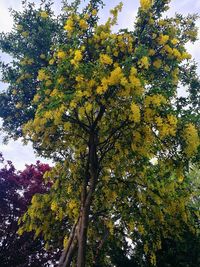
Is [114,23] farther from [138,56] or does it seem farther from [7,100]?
[7,100]

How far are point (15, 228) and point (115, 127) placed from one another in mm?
7573

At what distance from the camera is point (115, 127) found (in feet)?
31.3

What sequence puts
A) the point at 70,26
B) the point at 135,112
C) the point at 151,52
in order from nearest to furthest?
the point at 135,112 → the point at 70,26 → the point at 151,52

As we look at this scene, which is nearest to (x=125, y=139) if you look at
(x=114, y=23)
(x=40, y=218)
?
(x=114, y=23)

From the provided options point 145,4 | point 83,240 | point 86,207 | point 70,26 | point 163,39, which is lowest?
point 83,240

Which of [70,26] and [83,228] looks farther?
[70,26]

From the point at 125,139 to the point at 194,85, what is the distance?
3411 mm

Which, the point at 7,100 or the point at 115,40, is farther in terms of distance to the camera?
the point at 7,100

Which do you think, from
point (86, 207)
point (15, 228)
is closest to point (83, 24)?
point (86, 207)

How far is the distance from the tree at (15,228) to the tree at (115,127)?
1.84 metres

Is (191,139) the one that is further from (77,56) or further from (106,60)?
(77,56)

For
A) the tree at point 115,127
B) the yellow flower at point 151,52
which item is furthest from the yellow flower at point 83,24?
the yellow flower at point 151,52

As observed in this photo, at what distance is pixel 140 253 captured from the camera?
12250mm

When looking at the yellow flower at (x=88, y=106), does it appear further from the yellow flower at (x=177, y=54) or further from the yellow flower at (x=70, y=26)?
the yellow flower at (x=177, y=54)
